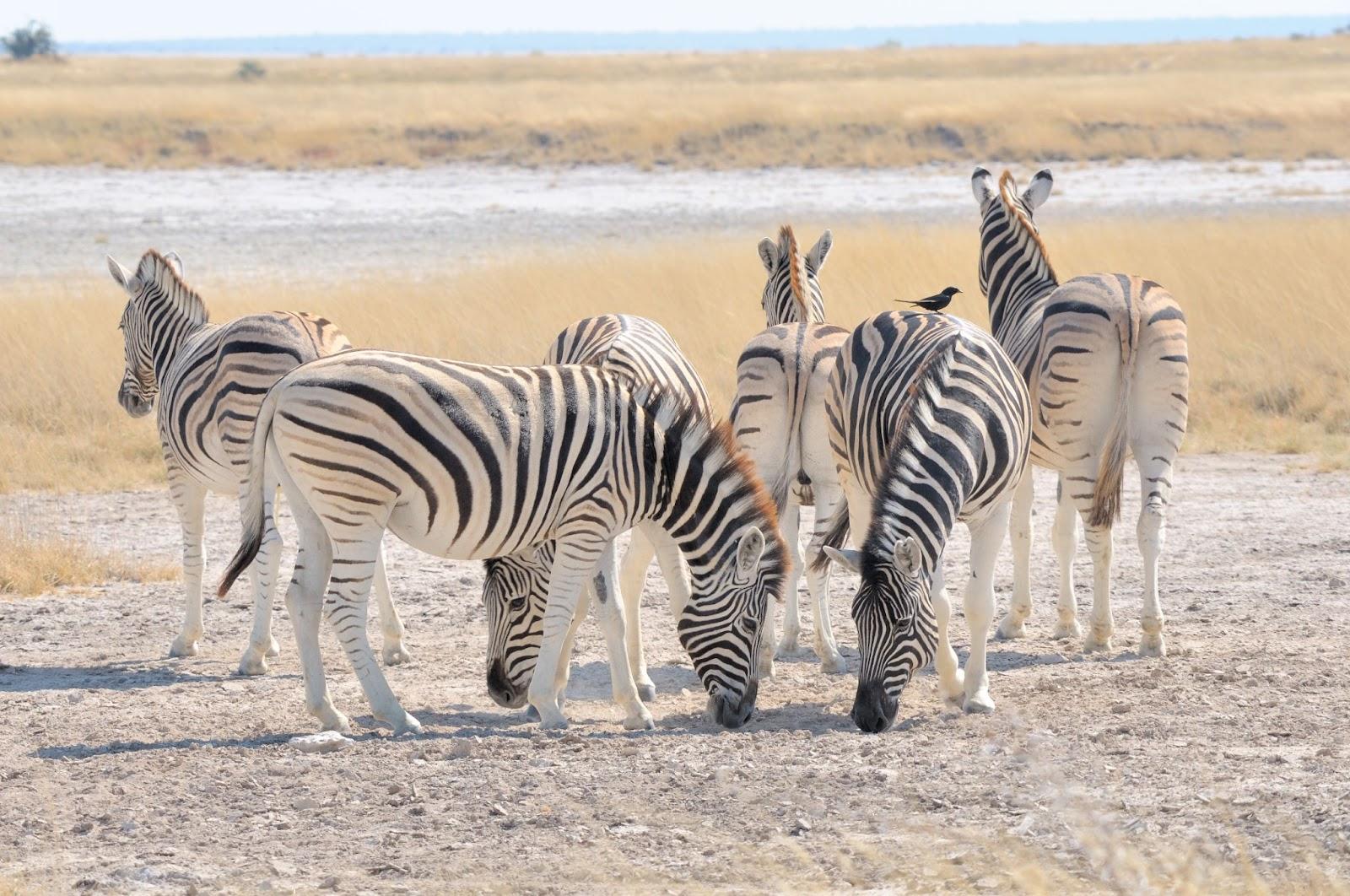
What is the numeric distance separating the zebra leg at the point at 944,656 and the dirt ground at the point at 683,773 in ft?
0.48

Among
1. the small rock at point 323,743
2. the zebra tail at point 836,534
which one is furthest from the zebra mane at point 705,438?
the small rock at point 323,743

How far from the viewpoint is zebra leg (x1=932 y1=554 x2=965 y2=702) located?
23.0 feet

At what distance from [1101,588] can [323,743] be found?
408cm

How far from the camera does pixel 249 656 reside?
8117 millimetres

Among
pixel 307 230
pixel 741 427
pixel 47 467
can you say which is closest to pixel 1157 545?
pixel 741 427

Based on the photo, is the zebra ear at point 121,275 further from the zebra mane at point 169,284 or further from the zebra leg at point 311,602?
the zebra leg at point 311,602

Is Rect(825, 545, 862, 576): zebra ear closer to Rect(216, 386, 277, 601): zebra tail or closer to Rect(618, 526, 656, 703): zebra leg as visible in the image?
Rect(618, 526, 656, 703): zebra leg

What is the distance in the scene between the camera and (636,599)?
800 cm

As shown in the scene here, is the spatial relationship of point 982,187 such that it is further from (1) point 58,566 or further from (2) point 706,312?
(2) point 706,312

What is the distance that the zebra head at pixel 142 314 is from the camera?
9312 millimetres

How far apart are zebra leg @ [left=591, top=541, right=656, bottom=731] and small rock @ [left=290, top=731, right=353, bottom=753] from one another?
Result: 4.08 feet

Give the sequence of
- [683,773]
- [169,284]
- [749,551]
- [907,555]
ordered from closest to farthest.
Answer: [683,773]
[907,555]
[749,551]
[169,284]

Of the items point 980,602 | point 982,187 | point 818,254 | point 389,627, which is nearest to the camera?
point 980,602

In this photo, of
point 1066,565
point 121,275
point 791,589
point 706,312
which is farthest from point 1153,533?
point 706,312
